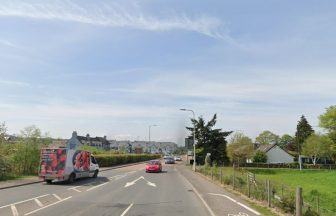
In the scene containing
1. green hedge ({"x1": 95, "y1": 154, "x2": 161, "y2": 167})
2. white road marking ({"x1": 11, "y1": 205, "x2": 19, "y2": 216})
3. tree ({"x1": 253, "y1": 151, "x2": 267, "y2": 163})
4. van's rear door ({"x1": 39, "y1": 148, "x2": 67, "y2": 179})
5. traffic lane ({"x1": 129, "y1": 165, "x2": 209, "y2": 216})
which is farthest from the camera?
tree ({"x1": 253, "y1": 151, "x2": 267, "y2": 163})

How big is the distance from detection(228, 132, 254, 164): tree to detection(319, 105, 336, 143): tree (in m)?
19.3

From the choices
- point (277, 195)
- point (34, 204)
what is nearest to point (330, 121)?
point (277, 195)

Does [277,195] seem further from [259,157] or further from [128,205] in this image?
[259,157]

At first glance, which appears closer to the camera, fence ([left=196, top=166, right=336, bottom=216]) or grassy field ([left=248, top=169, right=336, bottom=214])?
fence ([left=196, top=166, right=336, bottom=216])

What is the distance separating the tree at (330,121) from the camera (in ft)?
355

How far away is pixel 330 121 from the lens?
4304 inches

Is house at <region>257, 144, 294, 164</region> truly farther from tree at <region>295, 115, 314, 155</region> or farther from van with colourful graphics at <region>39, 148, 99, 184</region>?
van with colourful graphics at <region>39, 148, 99, 184</region>

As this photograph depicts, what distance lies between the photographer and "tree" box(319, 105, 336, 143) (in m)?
108

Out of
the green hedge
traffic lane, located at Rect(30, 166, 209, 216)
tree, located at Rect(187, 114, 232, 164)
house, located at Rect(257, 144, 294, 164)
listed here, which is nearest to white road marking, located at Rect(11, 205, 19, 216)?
traffic lane, located at Rect(30, 166, 209, 216)

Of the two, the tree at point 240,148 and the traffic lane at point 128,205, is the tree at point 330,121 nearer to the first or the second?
the tree at point 240,148

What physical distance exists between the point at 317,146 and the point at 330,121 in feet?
28.9

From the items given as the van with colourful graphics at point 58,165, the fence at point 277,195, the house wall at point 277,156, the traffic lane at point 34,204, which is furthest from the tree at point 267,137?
the traffic lane at point 34,204

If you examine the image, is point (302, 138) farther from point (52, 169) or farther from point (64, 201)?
point (64, 201)

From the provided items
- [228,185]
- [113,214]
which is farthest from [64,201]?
[228,185]
